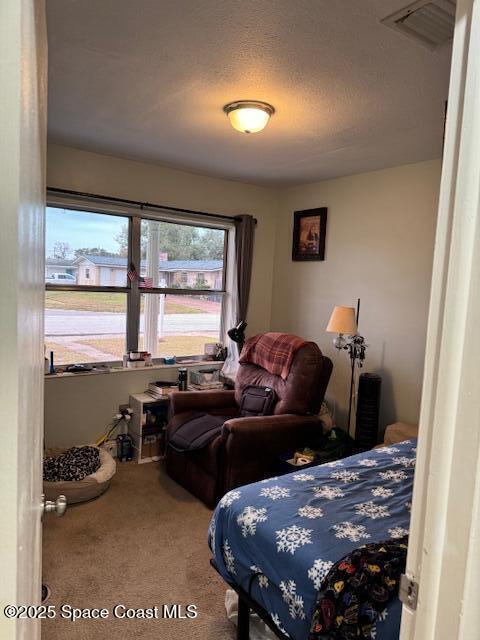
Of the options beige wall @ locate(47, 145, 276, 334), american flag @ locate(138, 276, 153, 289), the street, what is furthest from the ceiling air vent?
the street

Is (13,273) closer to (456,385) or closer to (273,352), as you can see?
(456,385)

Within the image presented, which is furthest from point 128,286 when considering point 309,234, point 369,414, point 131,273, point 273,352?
point 369,414

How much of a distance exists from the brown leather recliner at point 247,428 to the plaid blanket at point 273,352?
0.05 m

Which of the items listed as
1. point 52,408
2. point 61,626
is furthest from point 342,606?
point 52,408

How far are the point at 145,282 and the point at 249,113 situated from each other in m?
1.99

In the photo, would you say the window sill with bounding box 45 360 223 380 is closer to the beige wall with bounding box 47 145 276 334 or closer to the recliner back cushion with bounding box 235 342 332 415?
the beige wall with bounding box 47 145 276 334

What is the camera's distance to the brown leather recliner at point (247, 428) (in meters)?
2.87

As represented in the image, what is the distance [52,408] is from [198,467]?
A: 51.5 inches

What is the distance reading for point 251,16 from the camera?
1590 millimetres

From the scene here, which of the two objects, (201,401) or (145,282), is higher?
(145,282)

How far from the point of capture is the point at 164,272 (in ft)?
13.3

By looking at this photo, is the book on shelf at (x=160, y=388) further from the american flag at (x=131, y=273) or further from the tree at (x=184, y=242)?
the tree at (x=184, y=242)

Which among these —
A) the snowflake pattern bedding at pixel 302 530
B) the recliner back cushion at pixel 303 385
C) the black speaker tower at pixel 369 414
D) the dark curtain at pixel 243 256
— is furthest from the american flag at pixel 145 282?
the snowflake pattern bedding at pixel 302 530

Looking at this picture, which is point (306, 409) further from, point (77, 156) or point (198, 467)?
point (77, 156)
